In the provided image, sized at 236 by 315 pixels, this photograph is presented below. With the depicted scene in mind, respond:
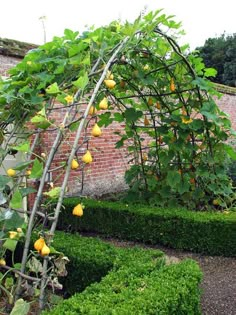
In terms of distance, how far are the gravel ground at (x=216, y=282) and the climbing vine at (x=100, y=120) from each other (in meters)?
0.84

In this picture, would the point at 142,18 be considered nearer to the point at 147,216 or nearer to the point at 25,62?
the point at 25,62

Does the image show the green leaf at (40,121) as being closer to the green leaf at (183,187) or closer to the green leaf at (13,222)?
the green leaf at (13,222)

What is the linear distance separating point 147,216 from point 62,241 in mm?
1436

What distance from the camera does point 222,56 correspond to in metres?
21.2

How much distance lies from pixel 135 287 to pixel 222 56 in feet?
67.8

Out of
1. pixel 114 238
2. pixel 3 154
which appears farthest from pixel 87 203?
pixel 3 154

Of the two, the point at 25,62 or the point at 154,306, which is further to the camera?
the point at 25,62

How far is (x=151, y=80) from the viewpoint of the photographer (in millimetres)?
3986

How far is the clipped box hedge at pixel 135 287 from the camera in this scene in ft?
6.92

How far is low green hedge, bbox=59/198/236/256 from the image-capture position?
15.1ft

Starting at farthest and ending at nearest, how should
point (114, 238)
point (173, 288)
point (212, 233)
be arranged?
point (114, 238)
point (212, 233)
point (173, 288)

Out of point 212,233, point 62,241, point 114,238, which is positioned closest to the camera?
point 62,241

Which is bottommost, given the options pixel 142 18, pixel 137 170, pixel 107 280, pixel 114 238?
pixel 114 238

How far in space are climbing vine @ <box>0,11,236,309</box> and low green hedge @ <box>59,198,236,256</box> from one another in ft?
1.33
